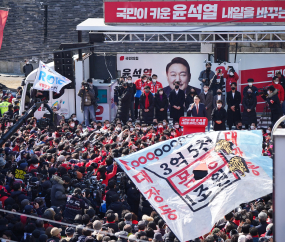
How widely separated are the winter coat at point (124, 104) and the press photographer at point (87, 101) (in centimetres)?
92

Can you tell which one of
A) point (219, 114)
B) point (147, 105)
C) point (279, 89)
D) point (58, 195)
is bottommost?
point (58, 195)

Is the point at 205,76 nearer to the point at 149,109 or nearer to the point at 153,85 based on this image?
the point at 153,85

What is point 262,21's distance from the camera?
17.4 metres

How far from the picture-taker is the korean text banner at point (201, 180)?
22.0ft

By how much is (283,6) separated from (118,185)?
32.7ft

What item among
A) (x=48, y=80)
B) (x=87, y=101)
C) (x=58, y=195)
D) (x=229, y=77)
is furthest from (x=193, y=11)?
(x=58, y=195)

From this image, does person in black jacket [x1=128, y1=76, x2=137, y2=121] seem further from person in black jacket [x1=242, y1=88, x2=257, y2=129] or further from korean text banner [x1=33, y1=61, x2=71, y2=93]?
person in black jacket [x1=242, y1=88, x2=257, y2=129]

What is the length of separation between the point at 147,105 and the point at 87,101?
209 centimetres

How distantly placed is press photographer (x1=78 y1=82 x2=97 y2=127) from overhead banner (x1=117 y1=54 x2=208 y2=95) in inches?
99.1

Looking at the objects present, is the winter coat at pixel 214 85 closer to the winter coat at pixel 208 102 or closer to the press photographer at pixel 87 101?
the winter coat at pixel 208 102

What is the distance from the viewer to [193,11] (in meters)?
17.5

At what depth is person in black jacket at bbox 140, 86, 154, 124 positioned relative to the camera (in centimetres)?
1656

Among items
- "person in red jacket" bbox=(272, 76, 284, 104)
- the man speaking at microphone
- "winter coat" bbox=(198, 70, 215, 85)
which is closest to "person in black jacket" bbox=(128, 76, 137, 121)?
"winter coat" bbox=(198, 70, 215, 85)

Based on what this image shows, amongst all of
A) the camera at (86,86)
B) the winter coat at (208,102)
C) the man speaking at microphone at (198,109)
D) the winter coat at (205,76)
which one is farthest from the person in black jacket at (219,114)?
the camera at (86,86)
